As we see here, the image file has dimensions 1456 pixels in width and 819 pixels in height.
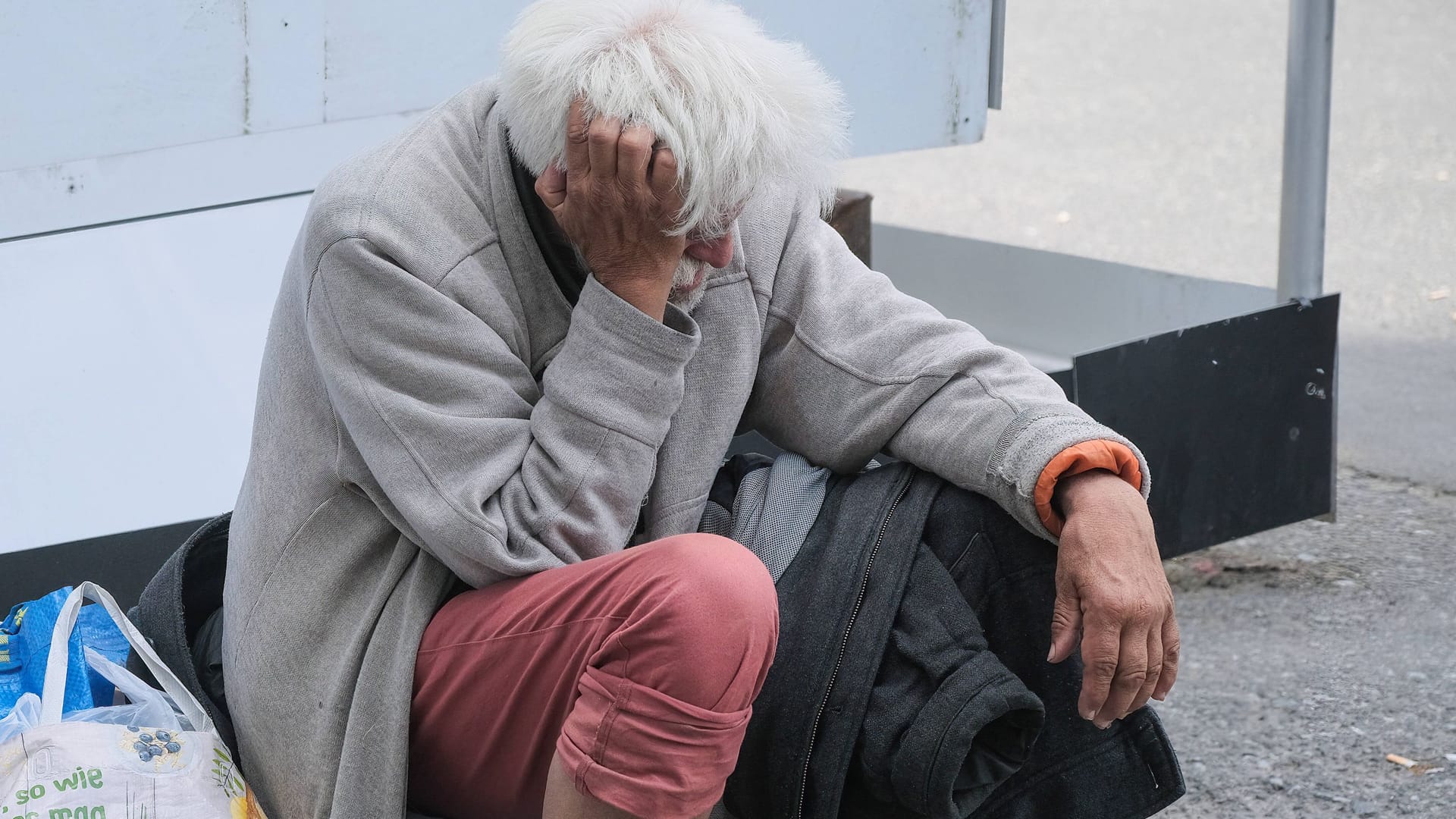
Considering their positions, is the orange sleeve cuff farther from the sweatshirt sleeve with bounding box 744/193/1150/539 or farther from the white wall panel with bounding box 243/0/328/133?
the white wall panel with bounding box 243/0/328/133

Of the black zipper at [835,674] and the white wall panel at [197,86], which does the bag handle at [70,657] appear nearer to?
the black zipper at [835,674]

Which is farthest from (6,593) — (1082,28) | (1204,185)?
(1082,28)

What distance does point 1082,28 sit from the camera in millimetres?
9914

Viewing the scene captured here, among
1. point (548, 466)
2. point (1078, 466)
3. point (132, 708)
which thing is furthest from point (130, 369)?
point (1078, 466)

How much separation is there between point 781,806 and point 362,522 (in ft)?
2.03

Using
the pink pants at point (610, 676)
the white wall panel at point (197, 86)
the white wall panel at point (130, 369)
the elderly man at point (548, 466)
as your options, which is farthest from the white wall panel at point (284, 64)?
the pink pants at point (610, 676)

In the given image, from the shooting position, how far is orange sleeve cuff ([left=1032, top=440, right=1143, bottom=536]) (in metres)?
1.83

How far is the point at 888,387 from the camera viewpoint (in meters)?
2.01

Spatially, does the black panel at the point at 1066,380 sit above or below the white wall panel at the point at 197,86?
below

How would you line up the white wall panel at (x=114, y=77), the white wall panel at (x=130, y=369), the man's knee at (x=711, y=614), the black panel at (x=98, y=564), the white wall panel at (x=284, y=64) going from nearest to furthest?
the man's knee at (x=711, y=614)
the black panel at (x=98, y=564)
the white wall panel at (x=130, y=369)
the white wall panel at (x=114, y=77)
the white wall panel at (x=284, y=64)

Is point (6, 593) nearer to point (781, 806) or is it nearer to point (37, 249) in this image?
point (37, 249)

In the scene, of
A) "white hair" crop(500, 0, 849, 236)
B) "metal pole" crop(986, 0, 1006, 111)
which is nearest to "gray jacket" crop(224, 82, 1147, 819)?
"white hair" crop(500, 0, 849, 236)

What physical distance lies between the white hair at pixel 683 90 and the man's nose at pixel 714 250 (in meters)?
0.02

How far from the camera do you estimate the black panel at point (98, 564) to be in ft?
7.82
